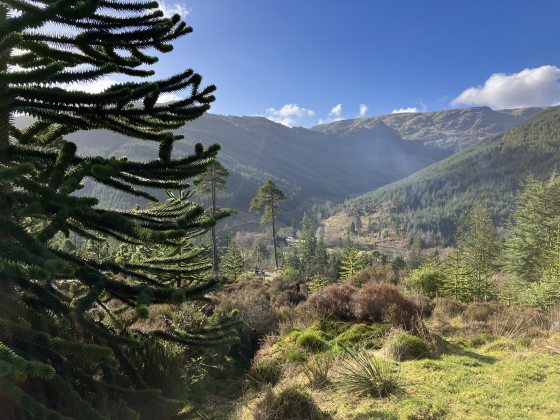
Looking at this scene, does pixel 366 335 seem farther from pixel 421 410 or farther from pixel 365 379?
pixel 421 410

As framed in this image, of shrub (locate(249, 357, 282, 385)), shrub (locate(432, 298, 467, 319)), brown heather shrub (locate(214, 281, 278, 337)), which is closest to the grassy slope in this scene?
shrub (locate(249, 357, 282, 385))

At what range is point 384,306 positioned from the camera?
9.69m

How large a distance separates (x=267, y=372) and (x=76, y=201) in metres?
5.73

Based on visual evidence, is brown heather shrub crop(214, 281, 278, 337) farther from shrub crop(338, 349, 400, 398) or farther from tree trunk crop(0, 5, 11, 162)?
tree trunk crop(0, 5, 11, 162)

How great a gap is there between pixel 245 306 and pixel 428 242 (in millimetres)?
187633

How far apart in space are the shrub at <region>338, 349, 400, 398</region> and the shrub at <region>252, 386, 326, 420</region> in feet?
2.66

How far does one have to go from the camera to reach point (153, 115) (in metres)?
3.36

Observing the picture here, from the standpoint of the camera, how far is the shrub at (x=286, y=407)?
4.59 m

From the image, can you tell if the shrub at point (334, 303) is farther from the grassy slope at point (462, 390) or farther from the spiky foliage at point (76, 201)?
the spiky foliage at point (76, 201)

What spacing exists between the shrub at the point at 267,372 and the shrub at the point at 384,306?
335cm

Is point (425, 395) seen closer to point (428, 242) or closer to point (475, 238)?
point (475, 238)

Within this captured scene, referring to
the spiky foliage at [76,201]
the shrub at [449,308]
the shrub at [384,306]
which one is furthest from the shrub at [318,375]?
the shrub at [449,308]

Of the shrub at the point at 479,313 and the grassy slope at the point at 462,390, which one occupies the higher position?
the grassy slope at the point at 462,390

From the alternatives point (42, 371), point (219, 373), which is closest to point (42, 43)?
point (42, 371)
